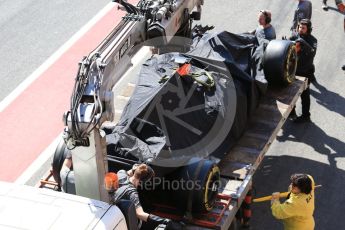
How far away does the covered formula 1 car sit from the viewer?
836 centimetres

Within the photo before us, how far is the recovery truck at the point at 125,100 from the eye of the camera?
7.18 m

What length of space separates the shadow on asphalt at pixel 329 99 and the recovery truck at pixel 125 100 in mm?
1613

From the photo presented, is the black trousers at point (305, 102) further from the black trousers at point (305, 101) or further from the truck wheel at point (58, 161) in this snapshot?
the truck wheel at point (58, 161)

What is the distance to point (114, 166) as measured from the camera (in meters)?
8.44

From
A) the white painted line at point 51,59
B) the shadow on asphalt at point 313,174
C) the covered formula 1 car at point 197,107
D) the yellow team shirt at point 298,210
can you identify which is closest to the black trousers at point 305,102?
the shadow on asphalt at point 313,174

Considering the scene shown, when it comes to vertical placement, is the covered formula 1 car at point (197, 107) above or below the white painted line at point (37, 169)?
above

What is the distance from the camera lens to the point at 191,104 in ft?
29.9

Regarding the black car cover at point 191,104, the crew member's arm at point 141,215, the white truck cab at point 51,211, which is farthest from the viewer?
the black car cover at point 191,104

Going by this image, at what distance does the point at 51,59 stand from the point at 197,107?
5.80 m

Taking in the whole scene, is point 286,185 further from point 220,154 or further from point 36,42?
point 36,42

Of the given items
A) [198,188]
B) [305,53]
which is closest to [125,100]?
[198,188]

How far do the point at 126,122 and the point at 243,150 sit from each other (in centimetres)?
179

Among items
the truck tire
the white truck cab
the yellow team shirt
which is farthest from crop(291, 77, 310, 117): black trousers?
the white truck cab

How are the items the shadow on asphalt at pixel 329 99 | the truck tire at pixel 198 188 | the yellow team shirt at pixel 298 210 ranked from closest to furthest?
the truck tire at pixel 198 188, the yellow team shirt at pixel 298 210, the shadow on asphalt at pixel 329 99
